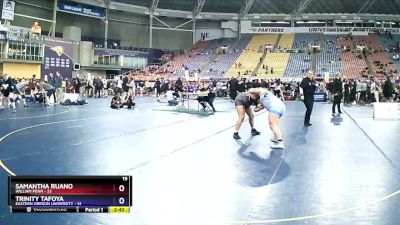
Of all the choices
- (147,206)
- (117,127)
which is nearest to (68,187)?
(147,206)

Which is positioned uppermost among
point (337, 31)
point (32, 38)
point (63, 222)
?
point (337, 31)

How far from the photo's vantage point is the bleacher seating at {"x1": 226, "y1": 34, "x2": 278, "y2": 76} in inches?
1700

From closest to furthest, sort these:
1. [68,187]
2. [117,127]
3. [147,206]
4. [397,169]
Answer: [68,187], [147,206], [397,169], [117,127]

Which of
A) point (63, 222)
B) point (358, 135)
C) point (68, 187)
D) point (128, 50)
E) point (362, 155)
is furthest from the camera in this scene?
point (128, 50)

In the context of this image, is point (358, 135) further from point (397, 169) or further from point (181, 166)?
point (181, 166)

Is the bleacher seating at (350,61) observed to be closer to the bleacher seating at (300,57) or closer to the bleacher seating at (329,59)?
the bleacher seating at (329,59)

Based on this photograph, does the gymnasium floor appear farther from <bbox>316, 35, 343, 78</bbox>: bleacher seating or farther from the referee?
<bbox>316, 35, 343, 78</bbox>: bleacher seating

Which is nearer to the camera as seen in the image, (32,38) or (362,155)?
(362,155)

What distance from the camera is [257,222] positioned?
4.01 m

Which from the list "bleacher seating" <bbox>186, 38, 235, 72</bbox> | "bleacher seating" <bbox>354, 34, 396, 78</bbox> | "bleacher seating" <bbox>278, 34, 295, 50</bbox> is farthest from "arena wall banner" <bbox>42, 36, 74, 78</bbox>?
"bleacher seating" <bbox>354, 34, 396, 78</bbox>

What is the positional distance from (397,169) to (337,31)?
46.0 metres

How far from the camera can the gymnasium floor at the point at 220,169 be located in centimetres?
421

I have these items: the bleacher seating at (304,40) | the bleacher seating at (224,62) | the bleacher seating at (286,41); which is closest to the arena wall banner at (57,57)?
the bleacher seating at (224,62)
